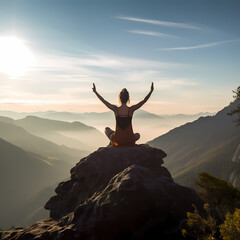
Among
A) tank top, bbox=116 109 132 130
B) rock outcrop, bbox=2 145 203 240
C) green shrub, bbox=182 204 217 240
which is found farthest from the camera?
tank top, bbox=116 109 132 130

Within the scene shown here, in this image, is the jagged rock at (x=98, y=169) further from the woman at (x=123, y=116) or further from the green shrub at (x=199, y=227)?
the green shrub at (x=199, y=227)

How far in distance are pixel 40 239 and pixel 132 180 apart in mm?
4563

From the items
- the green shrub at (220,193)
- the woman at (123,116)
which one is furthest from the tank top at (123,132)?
the green shrub at (220,193)

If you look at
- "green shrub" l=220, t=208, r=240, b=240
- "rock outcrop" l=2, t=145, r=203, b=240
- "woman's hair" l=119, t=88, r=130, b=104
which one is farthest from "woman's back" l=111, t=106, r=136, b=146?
"green shrub" l=220, t=208, r=240, b=240

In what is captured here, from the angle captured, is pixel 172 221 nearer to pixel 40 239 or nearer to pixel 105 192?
pixel 105 192

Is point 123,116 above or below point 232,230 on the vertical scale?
above

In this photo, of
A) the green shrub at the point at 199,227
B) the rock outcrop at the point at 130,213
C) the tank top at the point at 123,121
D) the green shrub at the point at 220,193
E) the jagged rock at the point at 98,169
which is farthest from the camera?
the green shrub at the point at 220,193

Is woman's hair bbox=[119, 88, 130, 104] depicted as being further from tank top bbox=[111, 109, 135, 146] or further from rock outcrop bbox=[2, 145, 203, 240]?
rock outcrop bbox=[2, 145, 203, 240]

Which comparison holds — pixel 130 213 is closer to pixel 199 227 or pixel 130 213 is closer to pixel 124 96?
pixel 199 227

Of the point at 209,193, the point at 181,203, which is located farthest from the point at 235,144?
the point at 181,203

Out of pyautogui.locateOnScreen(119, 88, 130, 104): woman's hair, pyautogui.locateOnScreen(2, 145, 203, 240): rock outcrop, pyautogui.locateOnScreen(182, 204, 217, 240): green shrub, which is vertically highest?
pyautogui.locateOnScreen(119, 88, 130, 104): woman's hair

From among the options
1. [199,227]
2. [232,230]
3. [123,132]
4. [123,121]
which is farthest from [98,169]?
[232,230]

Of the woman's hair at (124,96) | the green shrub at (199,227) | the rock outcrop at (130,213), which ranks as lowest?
the green shrub at (199,227)

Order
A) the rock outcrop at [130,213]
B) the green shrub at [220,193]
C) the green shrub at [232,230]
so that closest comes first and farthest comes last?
the green shrub at [232,230], the rock outcrop at [130,213], the green shrub at [220,193]
